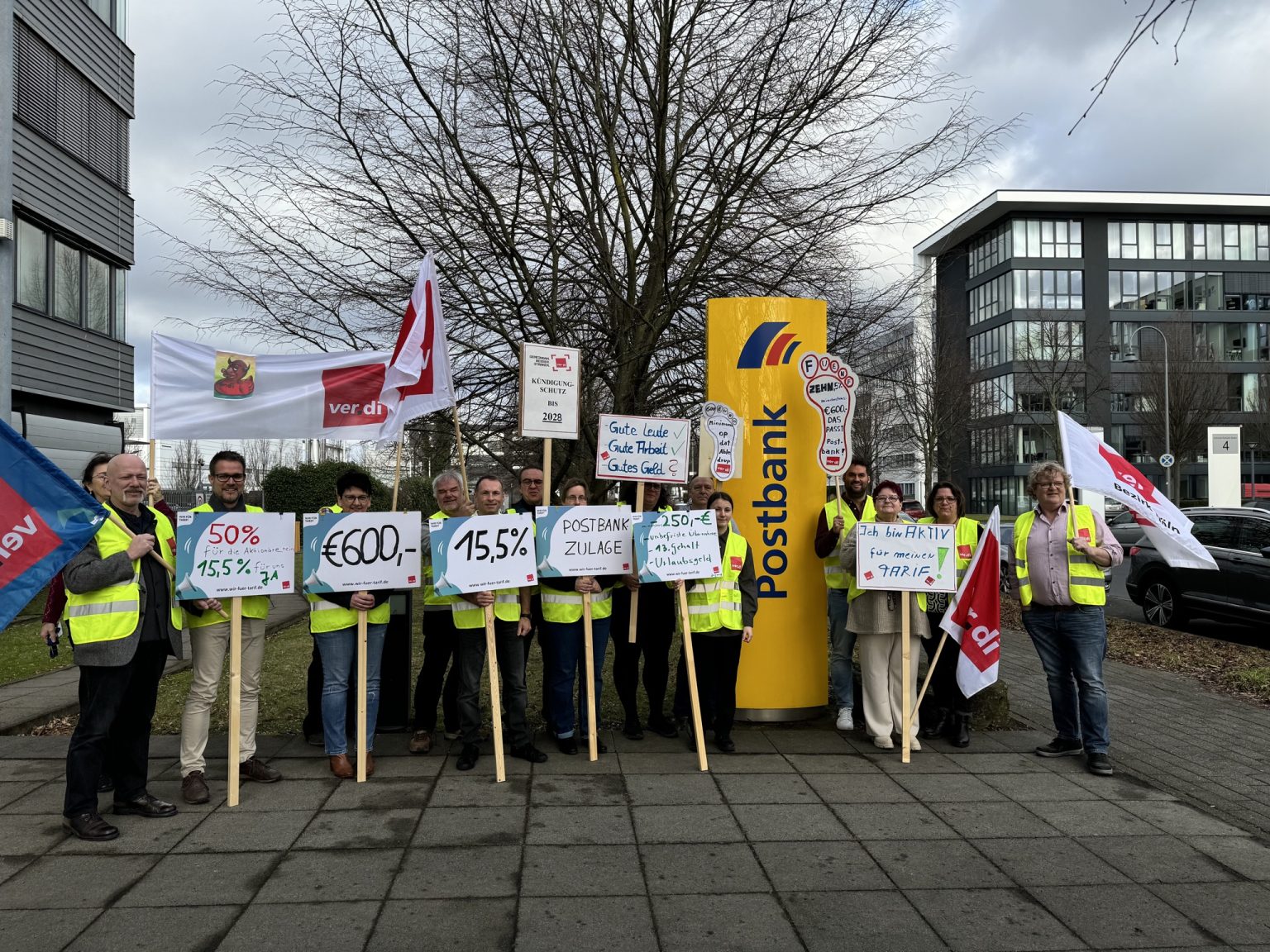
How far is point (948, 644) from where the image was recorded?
6965 mm

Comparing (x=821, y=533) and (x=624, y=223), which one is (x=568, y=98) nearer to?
(x=624, y=223)

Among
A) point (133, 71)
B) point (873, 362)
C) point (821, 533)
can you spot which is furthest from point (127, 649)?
point (133, 71)

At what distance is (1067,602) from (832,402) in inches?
87.7

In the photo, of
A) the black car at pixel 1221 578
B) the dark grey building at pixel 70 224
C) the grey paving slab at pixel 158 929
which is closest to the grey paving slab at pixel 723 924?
the grey paving slab at pixel 158 929

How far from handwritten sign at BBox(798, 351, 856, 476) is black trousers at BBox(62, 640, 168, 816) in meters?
4.82

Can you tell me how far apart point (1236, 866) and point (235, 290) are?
9425 millimetres

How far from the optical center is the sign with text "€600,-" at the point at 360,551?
19.1 feet

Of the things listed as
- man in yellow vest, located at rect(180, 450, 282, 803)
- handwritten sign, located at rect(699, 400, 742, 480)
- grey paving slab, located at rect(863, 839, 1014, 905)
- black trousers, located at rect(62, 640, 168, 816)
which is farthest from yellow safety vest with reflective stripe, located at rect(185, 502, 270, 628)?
grey paving slab, located at rect(863, 839, 1014, 905)

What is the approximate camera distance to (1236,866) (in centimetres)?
455

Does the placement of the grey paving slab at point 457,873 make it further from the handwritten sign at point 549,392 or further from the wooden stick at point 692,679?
the handwritten sign at point 549,392

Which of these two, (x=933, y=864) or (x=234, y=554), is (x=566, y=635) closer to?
(x=234, y=554)

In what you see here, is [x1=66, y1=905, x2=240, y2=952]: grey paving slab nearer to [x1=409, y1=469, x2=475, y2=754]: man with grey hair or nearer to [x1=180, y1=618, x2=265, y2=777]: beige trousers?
[x1=180, y1=618, x2=265, y2=777]: beige trousers

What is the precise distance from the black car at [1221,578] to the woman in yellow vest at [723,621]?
7.65m

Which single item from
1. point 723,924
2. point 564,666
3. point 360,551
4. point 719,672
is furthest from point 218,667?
point 723,924
